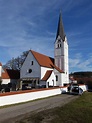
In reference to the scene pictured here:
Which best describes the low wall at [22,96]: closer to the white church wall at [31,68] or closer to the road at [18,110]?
the road at [18,110]

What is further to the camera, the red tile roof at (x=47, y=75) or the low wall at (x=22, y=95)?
the red tile roof at (x=47, y=75)

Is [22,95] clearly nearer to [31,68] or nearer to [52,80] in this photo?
[31,68]

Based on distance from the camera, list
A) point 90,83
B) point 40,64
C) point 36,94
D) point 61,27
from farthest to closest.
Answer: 1. point 61,27
2. point 90,83
3. point 40,64
4. point 36,94

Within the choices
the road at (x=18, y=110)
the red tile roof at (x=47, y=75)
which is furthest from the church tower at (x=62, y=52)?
the road at (x=18, y=110)

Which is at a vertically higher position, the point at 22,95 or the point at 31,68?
the point at 31,68

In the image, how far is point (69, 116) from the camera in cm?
1041

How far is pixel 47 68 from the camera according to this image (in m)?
42.4

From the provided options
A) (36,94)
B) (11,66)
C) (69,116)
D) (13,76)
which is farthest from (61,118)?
(11,66)

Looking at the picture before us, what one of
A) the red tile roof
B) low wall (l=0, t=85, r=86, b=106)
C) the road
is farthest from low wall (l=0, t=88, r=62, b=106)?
the red tile roof

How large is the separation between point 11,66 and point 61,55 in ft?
62.9

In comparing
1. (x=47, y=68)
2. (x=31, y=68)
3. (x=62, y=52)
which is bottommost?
(x=31, y=68)

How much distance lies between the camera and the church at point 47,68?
1551 inches

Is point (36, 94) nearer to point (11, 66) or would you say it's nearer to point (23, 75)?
point (23, 75)

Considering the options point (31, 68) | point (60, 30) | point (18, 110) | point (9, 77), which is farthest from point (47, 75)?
point (18, 110)
